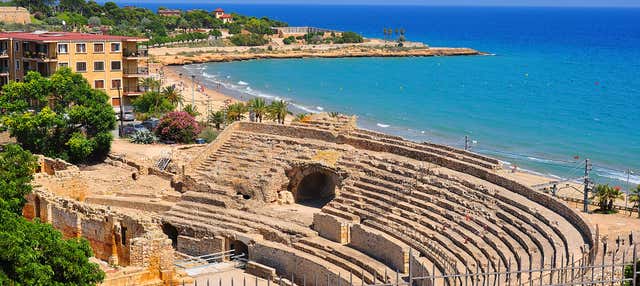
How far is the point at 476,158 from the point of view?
36.8 meters

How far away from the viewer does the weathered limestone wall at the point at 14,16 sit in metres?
110

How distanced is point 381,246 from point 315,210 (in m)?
7.00

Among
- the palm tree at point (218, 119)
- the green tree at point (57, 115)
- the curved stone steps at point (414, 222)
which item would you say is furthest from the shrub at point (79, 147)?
the curved stone steps at point (414, 222)

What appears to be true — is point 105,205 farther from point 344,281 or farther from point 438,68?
→ point 438,68

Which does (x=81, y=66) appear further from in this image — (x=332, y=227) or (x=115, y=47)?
(x=332, y=227)

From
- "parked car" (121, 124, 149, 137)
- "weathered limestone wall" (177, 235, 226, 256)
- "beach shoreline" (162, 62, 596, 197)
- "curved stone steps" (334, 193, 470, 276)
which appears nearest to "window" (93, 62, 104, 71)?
"parked car" (121, 124, 149, 137)

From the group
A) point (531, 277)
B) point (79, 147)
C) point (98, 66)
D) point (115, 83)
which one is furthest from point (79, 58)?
point (531, 277)

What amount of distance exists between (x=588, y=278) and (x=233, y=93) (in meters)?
70.2

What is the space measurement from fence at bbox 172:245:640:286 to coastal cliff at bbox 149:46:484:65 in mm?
90075

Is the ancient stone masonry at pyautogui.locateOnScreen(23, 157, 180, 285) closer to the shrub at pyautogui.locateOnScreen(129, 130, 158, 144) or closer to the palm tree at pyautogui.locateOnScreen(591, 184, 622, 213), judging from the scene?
the shrub at pyautogui.locateOnScreen(129, 130, 158, 144)

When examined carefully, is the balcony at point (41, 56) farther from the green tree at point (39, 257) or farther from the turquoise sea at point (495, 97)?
the green tree at point (39, 257)

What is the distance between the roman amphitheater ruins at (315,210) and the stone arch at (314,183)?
6 centimetres

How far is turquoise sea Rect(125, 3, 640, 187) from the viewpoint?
63000mm

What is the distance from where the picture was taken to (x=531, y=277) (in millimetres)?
23266
